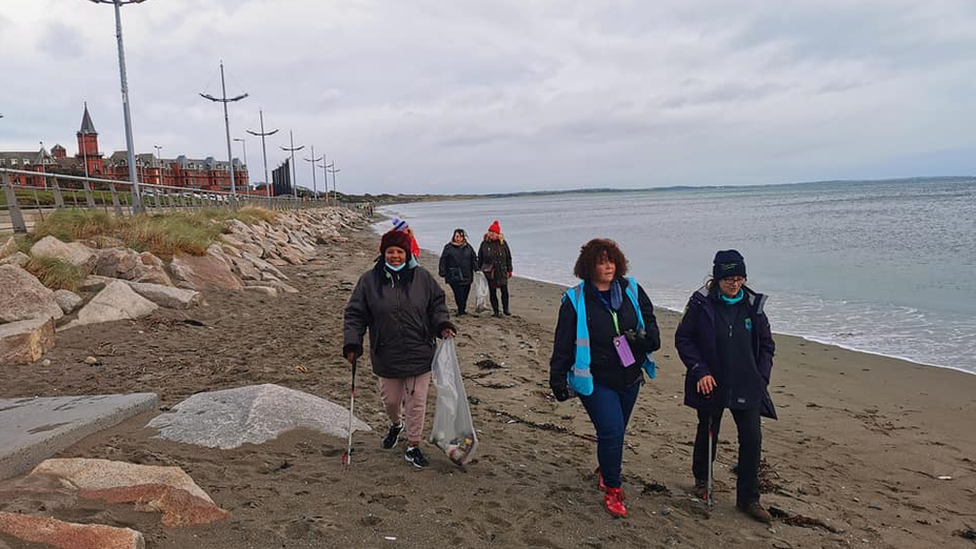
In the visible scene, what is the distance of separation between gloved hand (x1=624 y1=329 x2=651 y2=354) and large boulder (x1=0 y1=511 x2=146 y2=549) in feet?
8.80

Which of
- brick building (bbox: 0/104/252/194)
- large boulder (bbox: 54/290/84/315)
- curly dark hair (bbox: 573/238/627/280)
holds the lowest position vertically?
large boulder (bbox: 54/290/84/315)

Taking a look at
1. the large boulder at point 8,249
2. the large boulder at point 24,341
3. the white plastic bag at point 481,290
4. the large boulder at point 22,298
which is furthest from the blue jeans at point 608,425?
the large boulder at point 8,249

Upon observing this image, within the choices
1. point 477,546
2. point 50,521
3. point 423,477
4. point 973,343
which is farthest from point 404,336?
point 973,343

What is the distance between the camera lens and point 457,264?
34.6 feet

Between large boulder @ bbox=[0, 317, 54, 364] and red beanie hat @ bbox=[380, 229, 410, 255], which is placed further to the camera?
large boulder @ bbox=[0, 317, 54, 364]

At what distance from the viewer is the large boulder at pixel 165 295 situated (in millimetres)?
8727

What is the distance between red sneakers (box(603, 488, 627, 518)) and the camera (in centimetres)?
394

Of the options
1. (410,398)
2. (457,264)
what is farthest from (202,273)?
(410,398)

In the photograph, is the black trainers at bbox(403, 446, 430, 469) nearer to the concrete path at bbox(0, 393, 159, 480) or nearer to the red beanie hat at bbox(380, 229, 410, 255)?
the red beanie hat at bbox(380, 229, 410, 255)

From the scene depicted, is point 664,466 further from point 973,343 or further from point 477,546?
point 973,343

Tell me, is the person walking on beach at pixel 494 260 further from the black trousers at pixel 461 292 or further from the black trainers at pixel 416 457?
the black trainers at pixel 416 457

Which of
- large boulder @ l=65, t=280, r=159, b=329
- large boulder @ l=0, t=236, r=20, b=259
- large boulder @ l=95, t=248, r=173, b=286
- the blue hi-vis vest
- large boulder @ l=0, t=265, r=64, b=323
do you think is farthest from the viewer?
large boulder @ l=95, t=248, r=173, b=286

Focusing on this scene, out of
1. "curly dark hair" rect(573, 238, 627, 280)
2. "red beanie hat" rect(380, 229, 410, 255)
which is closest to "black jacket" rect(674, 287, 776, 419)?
"curly dark hair" rect(573, 238, 627, 280)

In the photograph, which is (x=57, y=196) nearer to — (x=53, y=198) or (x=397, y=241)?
(x=53, y=198)
